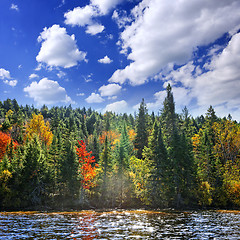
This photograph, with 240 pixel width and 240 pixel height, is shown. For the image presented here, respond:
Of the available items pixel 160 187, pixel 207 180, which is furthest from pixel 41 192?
pixel 207 180

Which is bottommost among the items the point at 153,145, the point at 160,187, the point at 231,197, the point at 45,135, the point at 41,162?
the point at 231,197

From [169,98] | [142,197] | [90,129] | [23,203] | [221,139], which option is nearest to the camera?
[23,203]

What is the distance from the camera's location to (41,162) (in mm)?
45688

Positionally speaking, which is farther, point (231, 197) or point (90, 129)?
point (90, 129)

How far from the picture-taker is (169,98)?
62.4 m

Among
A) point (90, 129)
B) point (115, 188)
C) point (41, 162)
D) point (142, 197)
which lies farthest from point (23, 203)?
point (90, 129)

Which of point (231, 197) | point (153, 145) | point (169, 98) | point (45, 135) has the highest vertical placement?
point (169, 98)

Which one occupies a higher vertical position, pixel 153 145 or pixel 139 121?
pixel 139 121

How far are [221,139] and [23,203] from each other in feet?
177

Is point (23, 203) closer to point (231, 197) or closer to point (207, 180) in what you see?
point (207, 180)

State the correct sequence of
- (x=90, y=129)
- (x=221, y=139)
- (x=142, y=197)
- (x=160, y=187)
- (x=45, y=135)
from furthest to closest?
(x=90, y=129) < (x=45, y=135) < (x=221, y=139) < (x=142, y=197) < (x=160, y=187)

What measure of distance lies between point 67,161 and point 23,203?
40.7ft

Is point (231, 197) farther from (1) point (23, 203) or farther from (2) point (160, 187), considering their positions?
(1) point (23, 203)

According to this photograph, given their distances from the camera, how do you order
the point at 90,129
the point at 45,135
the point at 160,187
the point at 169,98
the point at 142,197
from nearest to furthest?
1. the point at 160,187
2. the point at 142,197
3. the point at 169,98
4. the point at 45,135
5. the point at 90,129
